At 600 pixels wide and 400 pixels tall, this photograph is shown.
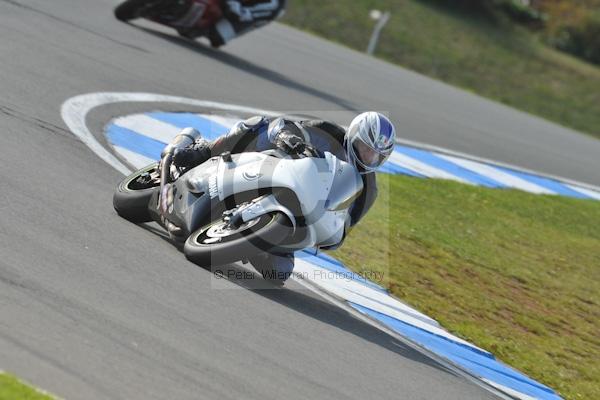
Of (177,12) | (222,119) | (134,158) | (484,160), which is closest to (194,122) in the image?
(222,119)

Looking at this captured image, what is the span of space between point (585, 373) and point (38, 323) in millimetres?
4849

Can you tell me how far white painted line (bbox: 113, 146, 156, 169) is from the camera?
948 centimetres

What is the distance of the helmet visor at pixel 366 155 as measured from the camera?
24.2 ft

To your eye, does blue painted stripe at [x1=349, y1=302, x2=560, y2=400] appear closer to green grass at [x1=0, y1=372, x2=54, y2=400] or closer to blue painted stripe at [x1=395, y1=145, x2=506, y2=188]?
green grass at [x1=0, y1=372, x2=54, y2=400]

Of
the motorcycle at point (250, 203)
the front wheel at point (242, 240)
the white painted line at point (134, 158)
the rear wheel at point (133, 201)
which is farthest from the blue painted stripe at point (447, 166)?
the front wheel at point (242, 240)

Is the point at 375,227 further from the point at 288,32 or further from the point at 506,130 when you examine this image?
the point at 288,32

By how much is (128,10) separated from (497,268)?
7.49 metres

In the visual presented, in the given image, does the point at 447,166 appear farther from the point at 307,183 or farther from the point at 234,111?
the point at 307,183

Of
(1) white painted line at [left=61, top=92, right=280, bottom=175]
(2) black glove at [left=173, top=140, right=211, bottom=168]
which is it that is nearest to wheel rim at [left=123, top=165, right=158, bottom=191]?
(2) black glove at [left=173, top=140, right=211, bottom=168]

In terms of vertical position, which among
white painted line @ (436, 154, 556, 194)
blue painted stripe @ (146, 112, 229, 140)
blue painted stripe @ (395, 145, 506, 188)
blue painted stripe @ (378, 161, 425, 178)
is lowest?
white painted line @ (436, 154, 556, 194)

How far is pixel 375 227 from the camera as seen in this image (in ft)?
35.4

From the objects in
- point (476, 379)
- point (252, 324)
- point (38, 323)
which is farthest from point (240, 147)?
point (38, 323)

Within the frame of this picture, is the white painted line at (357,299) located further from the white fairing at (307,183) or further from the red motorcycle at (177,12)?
the red motorcycle at (177,12)

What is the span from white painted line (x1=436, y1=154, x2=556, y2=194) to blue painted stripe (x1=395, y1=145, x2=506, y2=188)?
0.19 m
